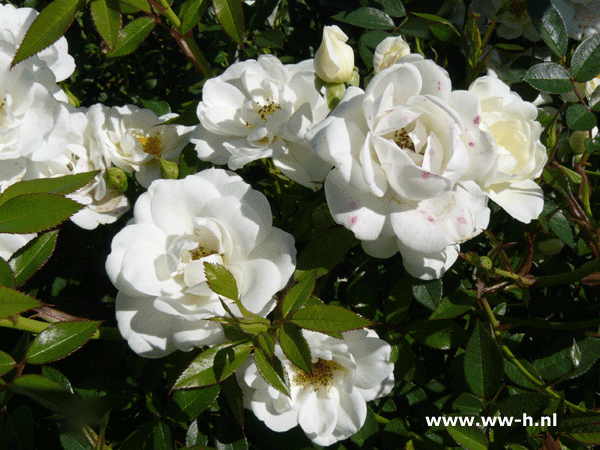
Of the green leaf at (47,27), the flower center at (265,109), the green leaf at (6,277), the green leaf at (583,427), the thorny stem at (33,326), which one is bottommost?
the green leaf at (583,427)

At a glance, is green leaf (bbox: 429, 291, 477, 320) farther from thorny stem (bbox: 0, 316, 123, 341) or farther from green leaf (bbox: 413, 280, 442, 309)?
thorny stem (bbox: 0, 316, 123, 341)

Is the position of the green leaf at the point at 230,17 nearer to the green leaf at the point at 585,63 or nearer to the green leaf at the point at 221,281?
the green leaf at the point at 221,281

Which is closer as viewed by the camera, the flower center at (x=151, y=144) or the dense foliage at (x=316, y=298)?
the dense foliage at (x=316, y=298)

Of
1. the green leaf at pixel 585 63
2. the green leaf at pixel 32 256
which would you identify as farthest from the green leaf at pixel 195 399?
the green leaf at pixel 585 63

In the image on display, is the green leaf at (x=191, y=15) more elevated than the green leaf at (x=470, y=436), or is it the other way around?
the green leaf at (x=191, y=15)

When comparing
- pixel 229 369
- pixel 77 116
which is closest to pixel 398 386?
pixel 229 369

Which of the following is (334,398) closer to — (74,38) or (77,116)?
(77,116)
